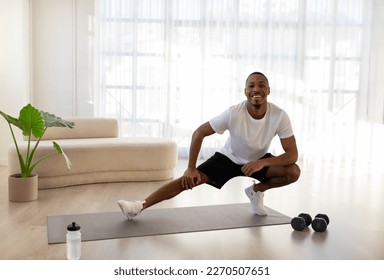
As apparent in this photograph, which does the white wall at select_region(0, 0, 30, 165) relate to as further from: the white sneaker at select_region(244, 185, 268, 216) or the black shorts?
the white sneaker at select_region(244, 185, 268, 216)

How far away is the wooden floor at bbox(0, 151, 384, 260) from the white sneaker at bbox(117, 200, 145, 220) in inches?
14.5

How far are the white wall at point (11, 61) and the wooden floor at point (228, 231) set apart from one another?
0.95m

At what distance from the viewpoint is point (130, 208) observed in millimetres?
3047

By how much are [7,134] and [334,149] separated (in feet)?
13.2

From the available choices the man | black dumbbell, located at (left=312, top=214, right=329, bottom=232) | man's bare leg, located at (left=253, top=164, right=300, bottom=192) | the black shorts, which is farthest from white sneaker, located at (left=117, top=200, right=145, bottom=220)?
black dumbbell, located at (left=312, top=214, right=329, bottom=232)

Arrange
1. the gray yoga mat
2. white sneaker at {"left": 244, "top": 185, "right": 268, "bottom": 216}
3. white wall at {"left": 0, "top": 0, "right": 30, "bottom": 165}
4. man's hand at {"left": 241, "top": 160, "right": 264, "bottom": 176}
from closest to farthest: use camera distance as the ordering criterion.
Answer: the gray yoga mat
man's hand at {"left": 241, "top": 160, "right": 264, "bottom": 176}
white sneaker at {"left": 244, "top": 185, "right": 268, "bottom": 216}
white wall at {"left": 0, "top": 0, "right": 30, "bottom": 165}

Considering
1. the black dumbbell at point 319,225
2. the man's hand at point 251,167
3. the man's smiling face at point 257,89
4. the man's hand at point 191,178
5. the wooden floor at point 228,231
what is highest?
the man's smiling face at point 257,89

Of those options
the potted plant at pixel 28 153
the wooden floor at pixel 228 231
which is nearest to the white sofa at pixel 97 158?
the wooden floor at pixel 228 231

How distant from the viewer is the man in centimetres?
300

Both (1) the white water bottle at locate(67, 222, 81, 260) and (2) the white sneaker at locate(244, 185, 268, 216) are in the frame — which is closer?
(1) the white water bottle at locate(67, 222, 81, 260)

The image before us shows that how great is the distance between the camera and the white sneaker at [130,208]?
3027 millimetres

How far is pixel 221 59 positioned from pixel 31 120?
3166 millimetres

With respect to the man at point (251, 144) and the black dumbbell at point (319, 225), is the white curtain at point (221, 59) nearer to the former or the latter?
the man at point (251, 144)

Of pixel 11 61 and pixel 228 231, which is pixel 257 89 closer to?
pixel 228 231
